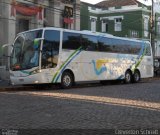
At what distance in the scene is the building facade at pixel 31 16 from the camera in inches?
1320

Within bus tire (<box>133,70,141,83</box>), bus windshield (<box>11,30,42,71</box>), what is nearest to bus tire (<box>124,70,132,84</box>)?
bus tire (<box>133,70,141,83</box>)

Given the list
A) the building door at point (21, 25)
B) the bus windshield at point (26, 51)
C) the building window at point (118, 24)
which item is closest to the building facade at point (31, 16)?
the building door at point (21, 25)

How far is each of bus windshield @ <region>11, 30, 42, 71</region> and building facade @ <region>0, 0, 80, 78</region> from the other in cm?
669

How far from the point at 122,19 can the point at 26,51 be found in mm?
37753

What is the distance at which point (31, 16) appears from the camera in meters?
36.7

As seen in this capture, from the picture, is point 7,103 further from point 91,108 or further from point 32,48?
point 32,48

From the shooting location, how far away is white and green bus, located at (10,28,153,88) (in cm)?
2270

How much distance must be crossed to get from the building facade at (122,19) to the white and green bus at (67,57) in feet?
93.5

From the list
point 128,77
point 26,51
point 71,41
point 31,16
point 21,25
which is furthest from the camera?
point 21,25

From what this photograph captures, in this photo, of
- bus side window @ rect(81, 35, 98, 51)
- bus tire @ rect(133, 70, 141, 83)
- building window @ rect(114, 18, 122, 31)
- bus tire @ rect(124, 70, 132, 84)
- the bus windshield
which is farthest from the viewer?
building window @ rect(114, 18, 122, 31)

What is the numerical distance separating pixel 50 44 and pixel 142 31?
1463 inches

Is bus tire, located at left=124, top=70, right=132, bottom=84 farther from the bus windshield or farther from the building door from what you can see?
the building door

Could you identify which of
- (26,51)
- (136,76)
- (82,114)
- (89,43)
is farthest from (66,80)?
(82,114)

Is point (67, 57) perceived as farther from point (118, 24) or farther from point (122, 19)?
point (118, 24)
